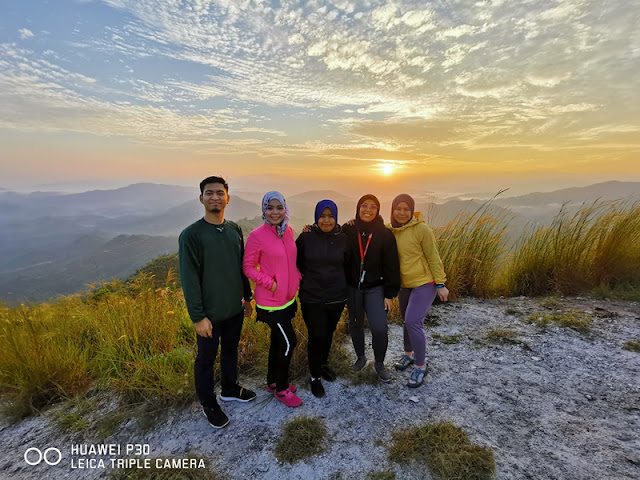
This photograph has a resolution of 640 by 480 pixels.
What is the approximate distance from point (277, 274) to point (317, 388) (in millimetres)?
1364

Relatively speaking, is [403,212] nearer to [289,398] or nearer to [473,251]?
[289,398]

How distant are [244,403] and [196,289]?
1462mm

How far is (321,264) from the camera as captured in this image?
291 cm

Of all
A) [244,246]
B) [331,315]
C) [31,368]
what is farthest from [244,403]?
[31,368]

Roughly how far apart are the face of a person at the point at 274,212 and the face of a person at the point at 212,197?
1.38ft

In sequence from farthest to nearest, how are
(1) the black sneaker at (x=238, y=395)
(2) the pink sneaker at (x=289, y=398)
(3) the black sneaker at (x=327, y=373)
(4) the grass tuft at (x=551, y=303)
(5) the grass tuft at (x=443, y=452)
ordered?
(4) the grass tuft at (x=551, y=303) → (3) the black sneaker at (x=327, y=373) → (1) the black sneaker at (x=238, y=395) → (2) the pink sneaker at (x=289, y=398) → (5) the grass tuft at (x=443, y=452)

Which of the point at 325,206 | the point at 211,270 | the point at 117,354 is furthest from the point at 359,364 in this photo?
the point at 117,354

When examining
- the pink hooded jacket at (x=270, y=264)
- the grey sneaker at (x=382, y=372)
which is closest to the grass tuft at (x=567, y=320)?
the grey sneaker at (x=382, y=372)

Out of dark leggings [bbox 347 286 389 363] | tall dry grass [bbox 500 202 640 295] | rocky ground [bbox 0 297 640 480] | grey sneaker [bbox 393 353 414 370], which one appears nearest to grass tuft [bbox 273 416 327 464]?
rocky ground [bbox 0 297 640 480]

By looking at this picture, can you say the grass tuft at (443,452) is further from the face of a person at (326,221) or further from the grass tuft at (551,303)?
the grass tuft at (551,303)

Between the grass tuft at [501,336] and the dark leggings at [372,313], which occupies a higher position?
the dark leggings at [372,313]

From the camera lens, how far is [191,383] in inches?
124

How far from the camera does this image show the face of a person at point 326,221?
9.33ft

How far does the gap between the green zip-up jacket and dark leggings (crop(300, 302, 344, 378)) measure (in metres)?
0.70
